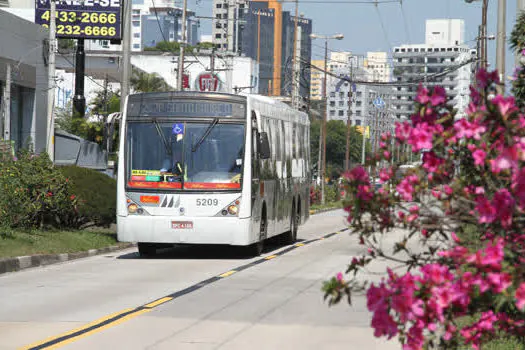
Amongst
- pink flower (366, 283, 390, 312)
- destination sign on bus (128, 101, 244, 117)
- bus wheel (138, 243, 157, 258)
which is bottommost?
bus wheel (138, 243, 157, 258)

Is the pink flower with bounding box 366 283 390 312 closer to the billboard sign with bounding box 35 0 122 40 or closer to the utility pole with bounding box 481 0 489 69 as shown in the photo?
the utility pole with bounding box 481 0 489 69

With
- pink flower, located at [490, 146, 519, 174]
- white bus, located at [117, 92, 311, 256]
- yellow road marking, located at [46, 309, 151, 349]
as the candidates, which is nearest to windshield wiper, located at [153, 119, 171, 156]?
white bus, located at [117, 92, 311, 256]

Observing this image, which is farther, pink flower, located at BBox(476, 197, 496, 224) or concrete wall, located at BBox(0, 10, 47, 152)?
concrete wall, located at BBox(0, 10, 47, 152)

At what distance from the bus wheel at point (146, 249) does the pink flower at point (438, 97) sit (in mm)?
17540

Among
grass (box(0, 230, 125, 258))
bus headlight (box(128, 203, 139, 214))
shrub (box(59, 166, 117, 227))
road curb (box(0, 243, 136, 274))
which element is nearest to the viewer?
road curb (box(0, 243, 136, 274))

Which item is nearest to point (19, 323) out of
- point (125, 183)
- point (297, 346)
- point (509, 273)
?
point (297, 346)

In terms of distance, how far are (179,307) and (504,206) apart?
8.87 meters

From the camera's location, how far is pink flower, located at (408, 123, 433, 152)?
19.3 ft

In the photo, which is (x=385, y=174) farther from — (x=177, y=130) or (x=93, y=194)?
(x=93, y=194)

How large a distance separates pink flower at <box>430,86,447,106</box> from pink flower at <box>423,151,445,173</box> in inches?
10.8

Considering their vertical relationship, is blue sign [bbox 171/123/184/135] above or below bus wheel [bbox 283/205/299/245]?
above

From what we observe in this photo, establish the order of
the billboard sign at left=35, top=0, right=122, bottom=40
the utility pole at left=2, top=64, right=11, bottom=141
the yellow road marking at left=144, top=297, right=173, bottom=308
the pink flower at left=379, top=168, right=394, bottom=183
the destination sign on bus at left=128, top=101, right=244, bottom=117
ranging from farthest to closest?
1. the billboard sign at left=35, top=0, right=122, bottom=40
2. the utility pole at left=2, top=64, right=11, bottom=141
3. the destination sign on bus at left=128, top=101, right=244, bottom=117
4. the yellow road marking at left=144, top=297, right=173, bottom=308
5. the pink flower at left=379, top=168, right=394, bottom=183

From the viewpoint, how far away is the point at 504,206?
5258 mm

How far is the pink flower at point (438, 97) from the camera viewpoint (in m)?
6.07
